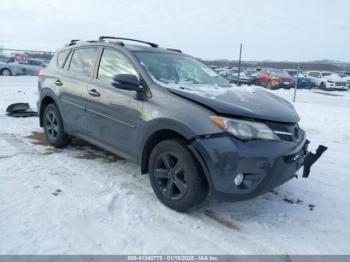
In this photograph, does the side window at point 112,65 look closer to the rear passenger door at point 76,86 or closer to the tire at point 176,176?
the rear passenger door at point 76,86

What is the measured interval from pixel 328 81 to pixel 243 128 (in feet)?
77.5

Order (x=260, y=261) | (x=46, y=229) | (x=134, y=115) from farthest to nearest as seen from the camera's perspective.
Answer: (x=134, y=115), (x=46, y=229), (x=260, y=261)

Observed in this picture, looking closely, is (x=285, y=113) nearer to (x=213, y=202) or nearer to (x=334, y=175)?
(x=213, y=202)

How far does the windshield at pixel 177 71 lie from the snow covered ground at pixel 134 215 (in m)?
1.32

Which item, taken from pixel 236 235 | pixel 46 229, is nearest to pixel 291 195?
pixel 236 235

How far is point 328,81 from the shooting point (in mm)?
23797

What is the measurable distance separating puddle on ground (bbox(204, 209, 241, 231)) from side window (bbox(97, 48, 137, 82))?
1787 millimetres

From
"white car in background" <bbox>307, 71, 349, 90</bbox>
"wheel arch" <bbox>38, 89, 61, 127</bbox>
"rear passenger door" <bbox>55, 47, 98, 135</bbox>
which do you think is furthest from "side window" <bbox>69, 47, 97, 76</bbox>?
"white car in background" <bbox>307, 71, 349, 90</bbox>

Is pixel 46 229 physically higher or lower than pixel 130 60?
lower

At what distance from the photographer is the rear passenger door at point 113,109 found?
3711 mm

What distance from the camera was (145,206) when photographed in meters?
3.45

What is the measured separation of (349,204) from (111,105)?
3025 millimetres

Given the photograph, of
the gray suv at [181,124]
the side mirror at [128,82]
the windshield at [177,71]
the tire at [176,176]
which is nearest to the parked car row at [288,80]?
the windshield at [177,71]

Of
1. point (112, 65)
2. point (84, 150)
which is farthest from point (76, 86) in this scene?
point (84, 150)
